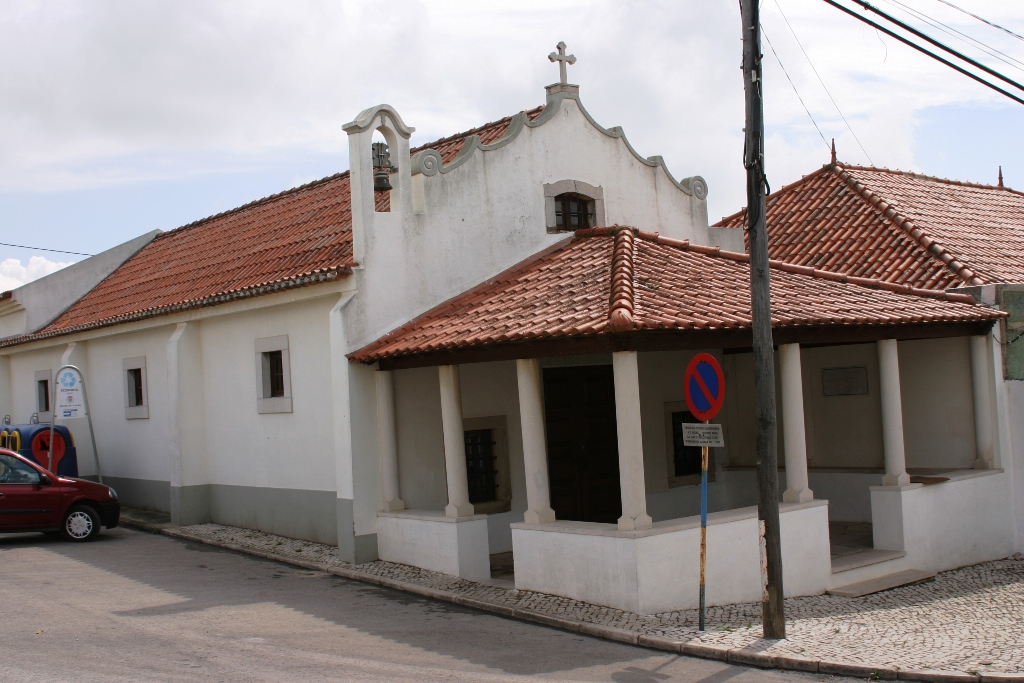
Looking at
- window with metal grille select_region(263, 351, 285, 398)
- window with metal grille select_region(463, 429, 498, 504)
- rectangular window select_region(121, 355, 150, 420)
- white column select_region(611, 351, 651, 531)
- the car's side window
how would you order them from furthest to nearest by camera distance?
rectangular window select_region(121, 355, 150, 420) → window with metal grille select_region(263, 351, 285, 398) → the car's side window → window with metal grille select_region(463, 429, 498, 504) → white column select_region(611, 351, 651, 531)

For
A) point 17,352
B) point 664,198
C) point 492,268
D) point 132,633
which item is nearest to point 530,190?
point 492,268

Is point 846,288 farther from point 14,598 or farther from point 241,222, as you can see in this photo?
point 241,222

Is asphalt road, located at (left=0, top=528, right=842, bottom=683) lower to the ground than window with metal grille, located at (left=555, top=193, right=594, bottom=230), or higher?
lower

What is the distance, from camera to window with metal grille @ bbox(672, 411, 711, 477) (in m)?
15.9

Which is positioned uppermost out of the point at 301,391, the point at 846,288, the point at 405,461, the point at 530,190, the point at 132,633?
the point at 530,190

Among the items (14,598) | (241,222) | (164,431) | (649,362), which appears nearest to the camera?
(14,598)

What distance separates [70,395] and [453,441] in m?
8.53

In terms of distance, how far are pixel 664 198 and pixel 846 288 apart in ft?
12.6

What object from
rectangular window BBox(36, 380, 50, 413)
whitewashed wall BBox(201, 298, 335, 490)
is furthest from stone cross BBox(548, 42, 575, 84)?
rectangular window BBox(36, 380, 50, 413)

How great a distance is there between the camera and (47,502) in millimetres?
15367

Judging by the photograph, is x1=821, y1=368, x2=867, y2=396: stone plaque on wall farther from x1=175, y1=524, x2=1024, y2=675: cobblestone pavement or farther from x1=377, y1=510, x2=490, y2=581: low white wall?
x1=377, y1=510, x2=490, y2=581: low white wall

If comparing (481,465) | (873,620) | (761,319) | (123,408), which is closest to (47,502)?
(123,408)

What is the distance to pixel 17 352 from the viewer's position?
23.5 metres

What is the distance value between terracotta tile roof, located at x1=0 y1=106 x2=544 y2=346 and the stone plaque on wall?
6041mm
